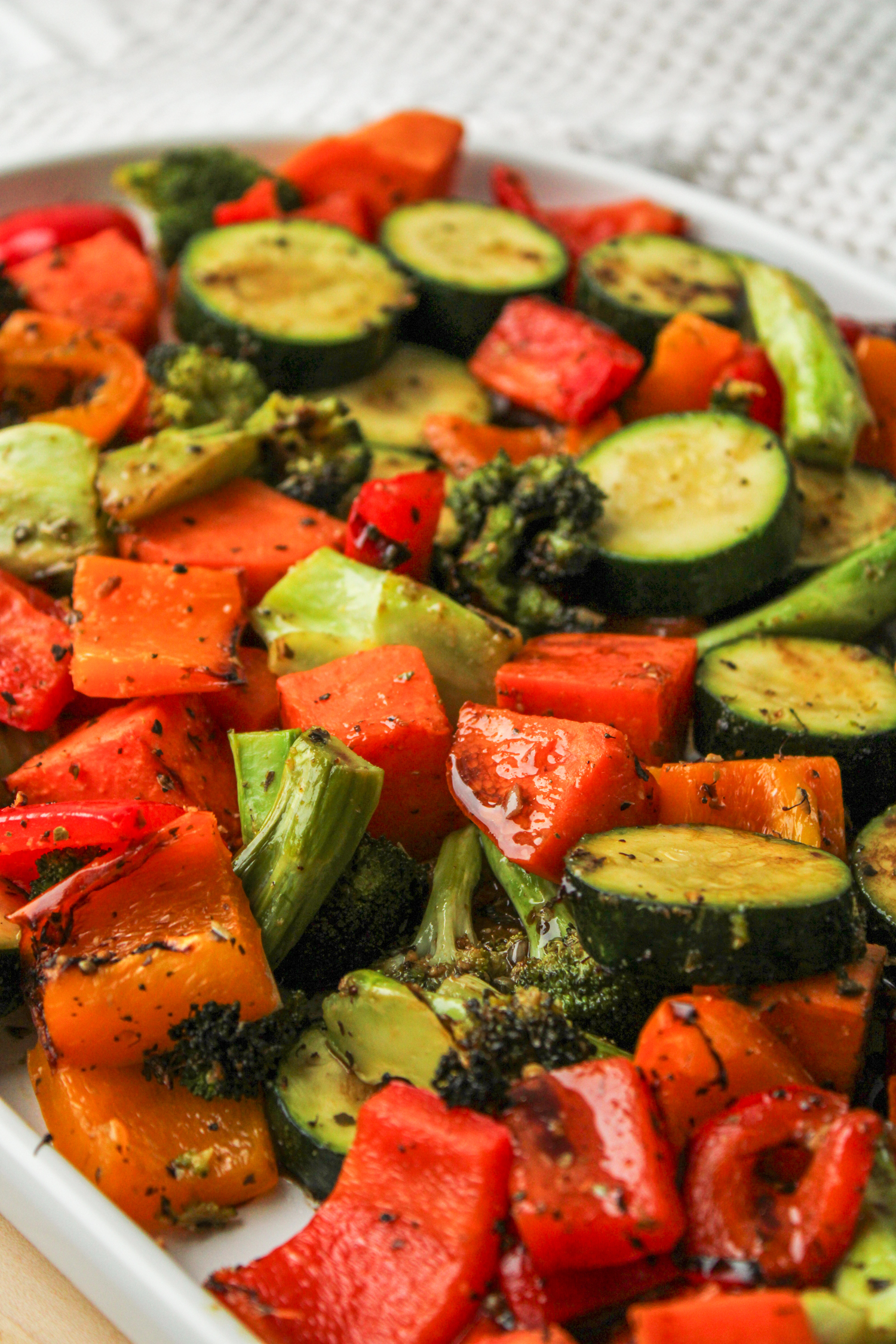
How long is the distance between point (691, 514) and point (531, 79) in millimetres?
2929

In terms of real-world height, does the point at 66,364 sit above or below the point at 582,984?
above

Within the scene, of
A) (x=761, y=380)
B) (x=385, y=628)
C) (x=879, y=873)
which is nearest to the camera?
(x=879, y=873)

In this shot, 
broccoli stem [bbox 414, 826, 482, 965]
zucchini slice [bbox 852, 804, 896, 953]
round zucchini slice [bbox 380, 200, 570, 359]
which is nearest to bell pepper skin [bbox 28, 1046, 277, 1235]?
broccoli stem [bbox 414, 826, 482, 965]

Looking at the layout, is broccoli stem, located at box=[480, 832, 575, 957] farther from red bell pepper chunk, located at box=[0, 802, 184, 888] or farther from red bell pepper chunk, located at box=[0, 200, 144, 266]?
red bell pepper chunk, located at box=[0, 200, 144, 266]

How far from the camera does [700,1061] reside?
1881mm

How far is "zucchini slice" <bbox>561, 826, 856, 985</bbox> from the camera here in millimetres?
1939

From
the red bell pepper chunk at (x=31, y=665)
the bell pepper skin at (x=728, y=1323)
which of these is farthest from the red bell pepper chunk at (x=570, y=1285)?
the red bell pepper chunk at (x=31, y=665)

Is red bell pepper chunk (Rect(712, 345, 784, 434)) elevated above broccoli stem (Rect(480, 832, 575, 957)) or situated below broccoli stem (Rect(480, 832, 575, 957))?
above

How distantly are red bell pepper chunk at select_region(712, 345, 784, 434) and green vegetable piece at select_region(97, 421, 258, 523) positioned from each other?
4.68ft

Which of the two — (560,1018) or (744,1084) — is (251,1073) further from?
(744,1084)

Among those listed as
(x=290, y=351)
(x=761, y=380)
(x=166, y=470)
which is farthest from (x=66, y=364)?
(x=761, y=380)

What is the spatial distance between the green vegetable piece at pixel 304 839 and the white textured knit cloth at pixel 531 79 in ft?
10.0

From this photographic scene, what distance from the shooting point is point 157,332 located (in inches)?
156

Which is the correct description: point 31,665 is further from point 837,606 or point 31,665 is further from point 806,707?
point 837,606
